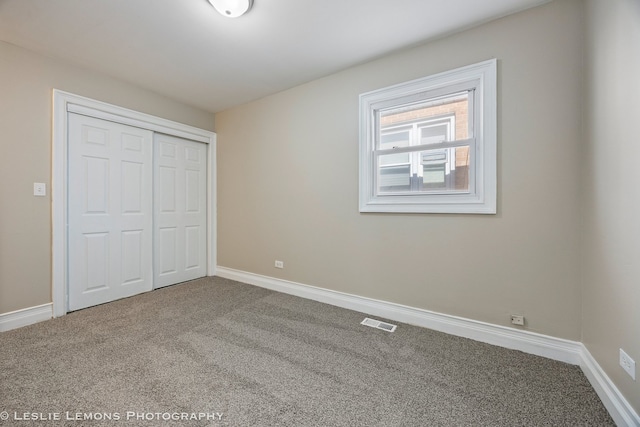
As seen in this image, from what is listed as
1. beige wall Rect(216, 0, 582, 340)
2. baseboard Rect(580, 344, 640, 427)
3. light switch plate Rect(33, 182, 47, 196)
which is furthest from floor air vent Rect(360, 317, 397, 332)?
light switch plate Rect(33, 182, 47, 196)

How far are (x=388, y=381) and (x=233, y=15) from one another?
2714 mm

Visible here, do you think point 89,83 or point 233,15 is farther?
point 89,83

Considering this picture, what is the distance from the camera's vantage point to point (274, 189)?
3.32 meters

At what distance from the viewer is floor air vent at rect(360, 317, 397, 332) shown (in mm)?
2281

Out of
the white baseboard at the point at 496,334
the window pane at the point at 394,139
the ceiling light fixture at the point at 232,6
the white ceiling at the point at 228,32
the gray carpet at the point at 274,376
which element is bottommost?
the gray carpet at the point at 274,376

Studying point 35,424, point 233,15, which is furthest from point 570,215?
point 35,424

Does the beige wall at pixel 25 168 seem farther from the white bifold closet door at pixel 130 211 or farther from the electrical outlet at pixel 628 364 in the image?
the electrical outlet at pixel 628 364

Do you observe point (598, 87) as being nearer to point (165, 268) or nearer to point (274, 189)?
point (274, 189)

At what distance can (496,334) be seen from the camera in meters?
2.01

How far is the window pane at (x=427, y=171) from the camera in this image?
2191mm

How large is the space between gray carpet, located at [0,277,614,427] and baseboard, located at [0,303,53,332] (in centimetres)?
14

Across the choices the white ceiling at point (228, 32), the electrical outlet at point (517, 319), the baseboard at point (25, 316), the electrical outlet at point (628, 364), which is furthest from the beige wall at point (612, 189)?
the baseboard at point (25, 316)

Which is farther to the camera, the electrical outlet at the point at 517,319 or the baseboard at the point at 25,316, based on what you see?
the baseboard at the point at 25,316

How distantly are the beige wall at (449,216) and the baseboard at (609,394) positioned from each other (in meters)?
0.22
